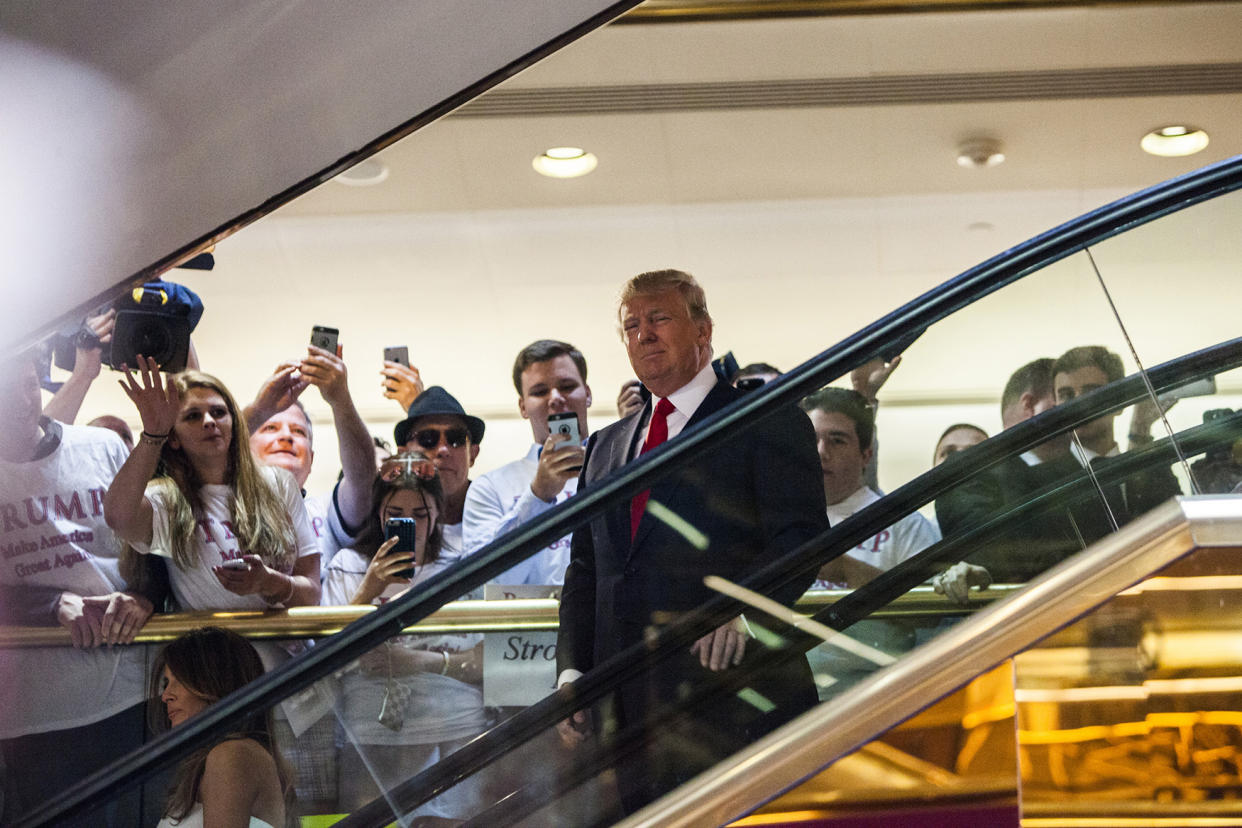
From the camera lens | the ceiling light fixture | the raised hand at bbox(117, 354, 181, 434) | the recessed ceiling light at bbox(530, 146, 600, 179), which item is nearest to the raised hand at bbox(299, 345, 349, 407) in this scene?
the camera lens

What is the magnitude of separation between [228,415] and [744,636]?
152 centimetres

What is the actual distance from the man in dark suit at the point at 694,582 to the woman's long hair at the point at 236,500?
113cm

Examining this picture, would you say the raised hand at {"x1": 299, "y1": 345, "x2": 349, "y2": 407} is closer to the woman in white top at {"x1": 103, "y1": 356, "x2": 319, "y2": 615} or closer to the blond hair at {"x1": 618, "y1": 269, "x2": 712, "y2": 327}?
the woman in white top at {"x1": 103, "y1": 356, "x2": 319, "y2": 615}

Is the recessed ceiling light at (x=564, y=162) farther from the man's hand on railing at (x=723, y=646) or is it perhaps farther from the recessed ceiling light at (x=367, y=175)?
the man's hand on railing at (x=723, y=646)

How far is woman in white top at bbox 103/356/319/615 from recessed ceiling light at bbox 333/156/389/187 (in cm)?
222

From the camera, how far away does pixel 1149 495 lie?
1481 mm

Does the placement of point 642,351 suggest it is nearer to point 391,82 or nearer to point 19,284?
point 391,82

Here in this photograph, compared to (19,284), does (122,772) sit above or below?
below

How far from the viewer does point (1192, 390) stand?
1583mm

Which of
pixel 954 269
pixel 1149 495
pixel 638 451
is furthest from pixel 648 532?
pixel 954 269

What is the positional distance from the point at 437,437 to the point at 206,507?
2.55 feet

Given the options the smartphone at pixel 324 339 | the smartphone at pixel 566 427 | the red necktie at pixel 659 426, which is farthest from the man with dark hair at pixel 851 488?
the smartphone at pixel 324 339

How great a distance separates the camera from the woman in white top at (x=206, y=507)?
2.51 m

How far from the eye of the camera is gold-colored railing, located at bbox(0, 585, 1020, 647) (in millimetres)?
1537
